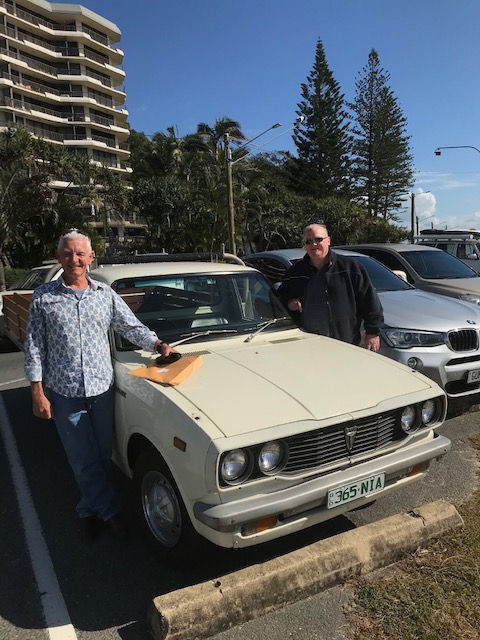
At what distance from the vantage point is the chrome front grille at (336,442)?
8.87ft

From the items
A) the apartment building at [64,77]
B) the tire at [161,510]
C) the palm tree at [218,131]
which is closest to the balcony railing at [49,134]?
the apartment building at [64,77]

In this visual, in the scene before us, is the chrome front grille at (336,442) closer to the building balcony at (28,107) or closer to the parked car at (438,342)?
the parked car at (438,342)

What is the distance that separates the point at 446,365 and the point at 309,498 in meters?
2.90

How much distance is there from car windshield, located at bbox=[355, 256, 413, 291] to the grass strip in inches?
155

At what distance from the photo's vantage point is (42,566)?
312cm

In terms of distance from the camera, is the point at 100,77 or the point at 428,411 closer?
the point at 428,411

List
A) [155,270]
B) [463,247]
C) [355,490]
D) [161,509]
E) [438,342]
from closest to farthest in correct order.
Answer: [355,490], [161,509], [155,270], [438,342], [463,247]

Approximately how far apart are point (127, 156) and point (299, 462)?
238 feet

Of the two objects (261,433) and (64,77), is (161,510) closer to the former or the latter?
(261,433)

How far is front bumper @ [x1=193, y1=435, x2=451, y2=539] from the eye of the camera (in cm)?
246

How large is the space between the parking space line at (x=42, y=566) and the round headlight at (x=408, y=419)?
2095 millimetres

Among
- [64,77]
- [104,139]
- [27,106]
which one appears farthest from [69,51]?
[104,139]

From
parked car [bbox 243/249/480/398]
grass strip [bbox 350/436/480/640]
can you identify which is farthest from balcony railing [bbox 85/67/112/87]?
grass strip [bbox 350/436/480/640]

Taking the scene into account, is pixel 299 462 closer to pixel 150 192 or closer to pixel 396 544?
pixel 396 544
